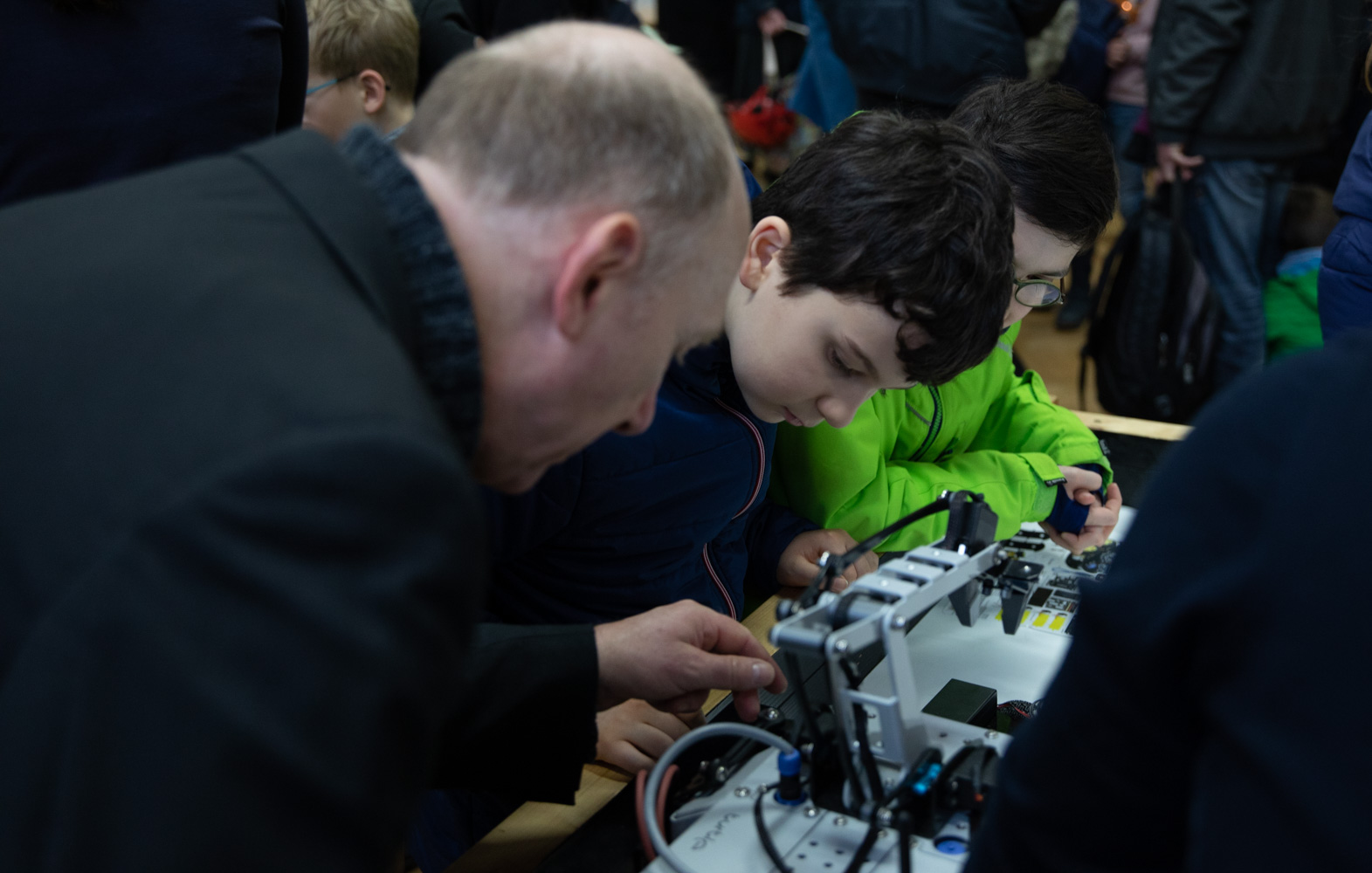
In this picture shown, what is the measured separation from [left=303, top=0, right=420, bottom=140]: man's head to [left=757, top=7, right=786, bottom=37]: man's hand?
250cm

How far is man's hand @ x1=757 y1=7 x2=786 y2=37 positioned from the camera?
4.65 m

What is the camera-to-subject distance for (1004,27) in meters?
3.09

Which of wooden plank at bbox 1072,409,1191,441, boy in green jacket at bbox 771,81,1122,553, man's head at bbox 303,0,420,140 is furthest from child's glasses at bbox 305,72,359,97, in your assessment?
wooden plank at bbox 1072,409,1191,441

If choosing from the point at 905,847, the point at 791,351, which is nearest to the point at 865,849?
the point at 905,847

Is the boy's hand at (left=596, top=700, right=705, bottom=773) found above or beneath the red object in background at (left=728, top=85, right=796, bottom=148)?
above

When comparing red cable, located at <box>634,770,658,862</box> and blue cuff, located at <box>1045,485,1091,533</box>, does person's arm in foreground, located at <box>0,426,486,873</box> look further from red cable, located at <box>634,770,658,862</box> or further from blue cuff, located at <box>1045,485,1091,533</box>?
blue cuff, located at <box>1045,485,1091,533</box>

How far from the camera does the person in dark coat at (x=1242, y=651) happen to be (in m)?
0.51

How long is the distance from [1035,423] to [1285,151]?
1.90m

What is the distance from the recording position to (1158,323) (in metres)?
3.13

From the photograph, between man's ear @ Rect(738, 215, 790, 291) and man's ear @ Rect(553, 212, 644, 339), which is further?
man's ear @ Rect(738, 215, 790, 291)

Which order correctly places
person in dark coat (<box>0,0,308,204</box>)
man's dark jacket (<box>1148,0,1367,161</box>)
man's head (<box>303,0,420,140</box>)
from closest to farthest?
person in dark coat (<box>0,0,308,204</box>), man's head (<box>303,0,420,140</box>), man's dark jacket (<box>1148,0,1367,161</box>)

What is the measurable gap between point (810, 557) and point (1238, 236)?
2.40m

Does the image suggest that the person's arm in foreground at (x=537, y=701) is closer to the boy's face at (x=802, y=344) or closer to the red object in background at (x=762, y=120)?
the boy's face at (x=802, y=344)

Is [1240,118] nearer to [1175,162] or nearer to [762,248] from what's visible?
[1175,162]
